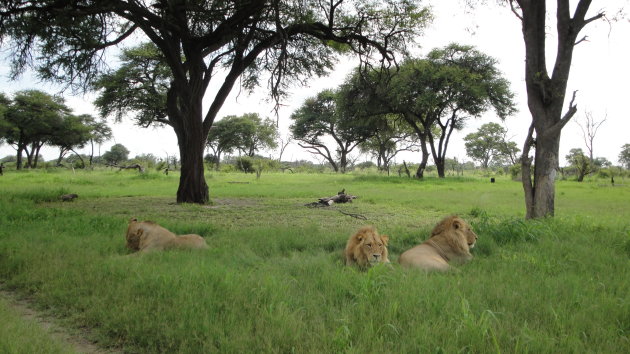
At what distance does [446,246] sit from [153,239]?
4119 mm

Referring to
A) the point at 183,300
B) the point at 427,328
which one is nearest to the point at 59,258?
the point at 183,300

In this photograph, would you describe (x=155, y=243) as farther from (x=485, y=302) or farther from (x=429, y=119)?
(x=429, y=119)

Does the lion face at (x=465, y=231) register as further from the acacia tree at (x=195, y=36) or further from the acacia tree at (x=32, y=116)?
the acacia tree at (x=32, y=116)

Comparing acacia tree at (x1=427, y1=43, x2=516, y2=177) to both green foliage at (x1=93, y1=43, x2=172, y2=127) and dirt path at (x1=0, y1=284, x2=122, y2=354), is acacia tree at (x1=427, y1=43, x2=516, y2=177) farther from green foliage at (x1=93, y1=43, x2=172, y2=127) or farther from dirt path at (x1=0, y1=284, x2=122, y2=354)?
dirt path at (x1=0, y1=284, x2=122, y2=354)

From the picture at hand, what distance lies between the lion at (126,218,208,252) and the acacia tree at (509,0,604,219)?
7042 mm

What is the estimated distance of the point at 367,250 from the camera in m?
4.58

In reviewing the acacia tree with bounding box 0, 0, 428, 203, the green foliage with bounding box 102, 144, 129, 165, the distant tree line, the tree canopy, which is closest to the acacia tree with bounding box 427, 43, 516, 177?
the tree canopy

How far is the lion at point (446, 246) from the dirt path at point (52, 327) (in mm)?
3356

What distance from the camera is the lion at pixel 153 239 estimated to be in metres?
5.43

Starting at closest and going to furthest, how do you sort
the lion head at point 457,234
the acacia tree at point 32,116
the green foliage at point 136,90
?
the lion head at point 457,234
the green foliage at point 136,90
the acacia tree at point 32,116

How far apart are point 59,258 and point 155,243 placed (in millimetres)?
1129

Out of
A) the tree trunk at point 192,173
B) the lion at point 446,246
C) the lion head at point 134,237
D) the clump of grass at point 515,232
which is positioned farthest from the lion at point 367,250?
the tree trunk at point 192,173

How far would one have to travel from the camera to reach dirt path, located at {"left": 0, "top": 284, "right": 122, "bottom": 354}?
9.38ft

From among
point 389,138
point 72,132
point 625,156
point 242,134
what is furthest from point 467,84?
point 625,156
